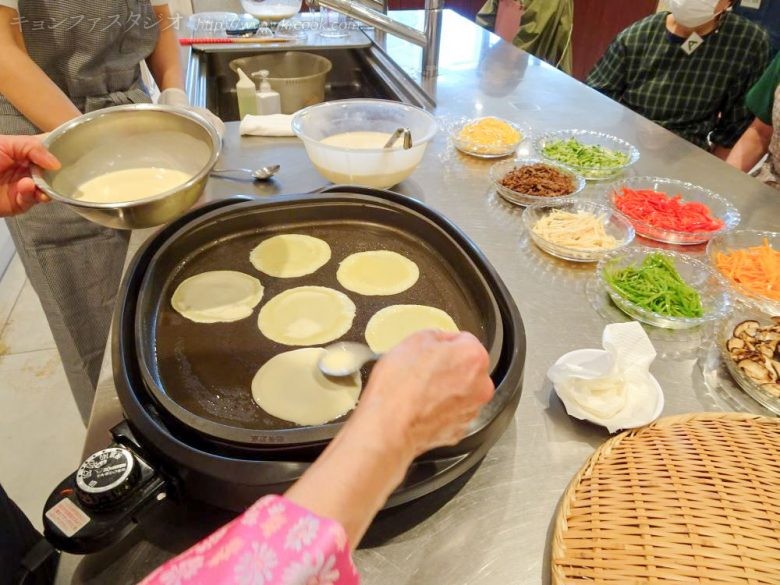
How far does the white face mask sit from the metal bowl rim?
3136 millimetres

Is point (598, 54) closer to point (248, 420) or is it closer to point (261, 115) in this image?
point (261, 115)

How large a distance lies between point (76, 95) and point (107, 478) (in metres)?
2.06

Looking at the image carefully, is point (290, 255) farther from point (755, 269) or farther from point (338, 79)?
point (338, 79)

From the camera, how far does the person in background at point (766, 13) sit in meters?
4.86

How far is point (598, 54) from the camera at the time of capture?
269 inches

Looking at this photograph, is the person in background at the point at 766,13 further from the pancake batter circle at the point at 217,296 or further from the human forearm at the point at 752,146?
the pancake batter circle at the point at 217,296

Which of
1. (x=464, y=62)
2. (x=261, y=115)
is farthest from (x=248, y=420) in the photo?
(x=464, y=62)

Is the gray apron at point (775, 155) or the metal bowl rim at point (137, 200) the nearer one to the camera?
the metal bowl rim at point (137, 200)

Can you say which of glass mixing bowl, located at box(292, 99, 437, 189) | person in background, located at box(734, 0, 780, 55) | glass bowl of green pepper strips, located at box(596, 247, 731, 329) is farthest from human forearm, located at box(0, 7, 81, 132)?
person in background, located at box(734, 0, 780, 55)

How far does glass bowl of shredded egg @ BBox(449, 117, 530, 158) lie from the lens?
2.23 meters

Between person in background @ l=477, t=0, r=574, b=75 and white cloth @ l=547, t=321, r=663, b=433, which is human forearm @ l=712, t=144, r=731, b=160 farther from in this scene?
white cloth @ l=547, t=321, r=663, b=433

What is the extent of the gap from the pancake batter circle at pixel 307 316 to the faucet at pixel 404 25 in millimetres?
1529

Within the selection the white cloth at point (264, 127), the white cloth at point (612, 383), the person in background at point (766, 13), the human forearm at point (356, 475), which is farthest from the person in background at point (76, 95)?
the person in background at point (766, 13)

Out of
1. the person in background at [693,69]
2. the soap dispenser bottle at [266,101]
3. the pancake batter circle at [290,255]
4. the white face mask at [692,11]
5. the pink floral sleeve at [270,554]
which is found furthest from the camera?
the person in background at [693,69]
